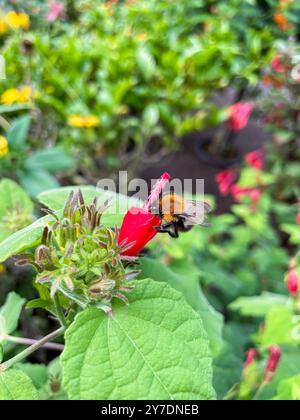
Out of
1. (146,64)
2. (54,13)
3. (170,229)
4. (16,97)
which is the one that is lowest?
(170,229)

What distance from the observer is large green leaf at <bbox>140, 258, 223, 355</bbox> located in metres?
0.49

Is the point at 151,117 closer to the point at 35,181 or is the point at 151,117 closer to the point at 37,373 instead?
the point at 35,181

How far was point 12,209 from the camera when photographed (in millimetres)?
533

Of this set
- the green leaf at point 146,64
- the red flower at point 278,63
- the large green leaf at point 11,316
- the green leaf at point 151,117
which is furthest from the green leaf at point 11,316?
the red flower at point 278,63

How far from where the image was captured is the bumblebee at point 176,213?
0.37m

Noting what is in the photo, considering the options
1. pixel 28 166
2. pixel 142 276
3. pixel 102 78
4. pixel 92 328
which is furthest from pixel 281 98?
pixel 92 328

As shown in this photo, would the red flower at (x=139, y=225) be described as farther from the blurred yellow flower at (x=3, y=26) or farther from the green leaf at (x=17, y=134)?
the blurred yellow flower at (x=3, y=26)

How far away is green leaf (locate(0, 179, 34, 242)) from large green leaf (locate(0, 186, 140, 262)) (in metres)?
0.09

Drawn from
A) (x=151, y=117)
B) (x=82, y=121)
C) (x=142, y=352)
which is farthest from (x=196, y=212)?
(x=151, y=117)

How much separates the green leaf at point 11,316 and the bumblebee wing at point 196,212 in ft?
0.76

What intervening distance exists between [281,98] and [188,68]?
57 centimetres

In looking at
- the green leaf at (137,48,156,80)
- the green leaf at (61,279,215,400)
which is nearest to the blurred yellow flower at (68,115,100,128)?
the green leaf at (137,48,156,80)

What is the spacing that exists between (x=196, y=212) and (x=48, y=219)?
0.45 feet

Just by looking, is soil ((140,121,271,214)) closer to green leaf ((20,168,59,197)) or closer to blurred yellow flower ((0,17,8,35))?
blurred yellow flower ((0,17,8,35))
